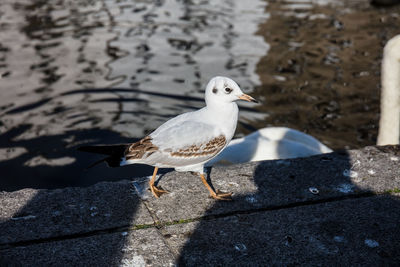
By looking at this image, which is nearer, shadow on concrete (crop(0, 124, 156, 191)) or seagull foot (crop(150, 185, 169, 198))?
seagull foot (crop(150, 185, 169, 198))

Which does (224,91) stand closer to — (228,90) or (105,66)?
(228,90)

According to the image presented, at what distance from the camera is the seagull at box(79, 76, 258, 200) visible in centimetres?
373

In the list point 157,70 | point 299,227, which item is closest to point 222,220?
point 299,227

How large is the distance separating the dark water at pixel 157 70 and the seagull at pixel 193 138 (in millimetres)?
3234

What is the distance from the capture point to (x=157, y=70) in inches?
421

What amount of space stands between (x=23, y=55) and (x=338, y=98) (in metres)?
7.08

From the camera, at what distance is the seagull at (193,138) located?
3.73 m

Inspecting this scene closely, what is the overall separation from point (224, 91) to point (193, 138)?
42 cm

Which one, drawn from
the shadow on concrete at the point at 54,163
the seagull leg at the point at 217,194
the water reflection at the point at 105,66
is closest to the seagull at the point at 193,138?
the seagull leg at the point at 217,194

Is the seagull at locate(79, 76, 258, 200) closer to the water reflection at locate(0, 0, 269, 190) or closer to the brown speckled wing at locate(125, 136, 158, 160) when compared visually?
→ the brown speckled wing at locate(125, 136, 158, 160)

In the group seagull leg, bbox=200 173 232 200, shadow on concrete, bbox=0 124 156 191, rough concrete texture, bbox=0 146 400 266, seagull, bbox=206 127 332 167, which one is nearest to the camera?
rough concrete texture, bbox=0 146 400 266

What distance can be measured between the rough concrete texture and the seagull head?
2.52 feet

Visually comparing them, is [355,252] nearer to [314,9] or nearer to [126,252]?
[126,252]

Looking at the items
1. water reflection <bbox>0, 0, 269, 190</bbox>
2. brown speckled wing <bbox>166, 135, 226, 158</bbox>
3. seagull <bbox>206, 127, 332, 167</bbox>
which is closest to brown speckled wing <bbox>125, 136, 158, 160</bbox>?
brown speckled wing <bbox>166, 135, 226, 158</bbox>
